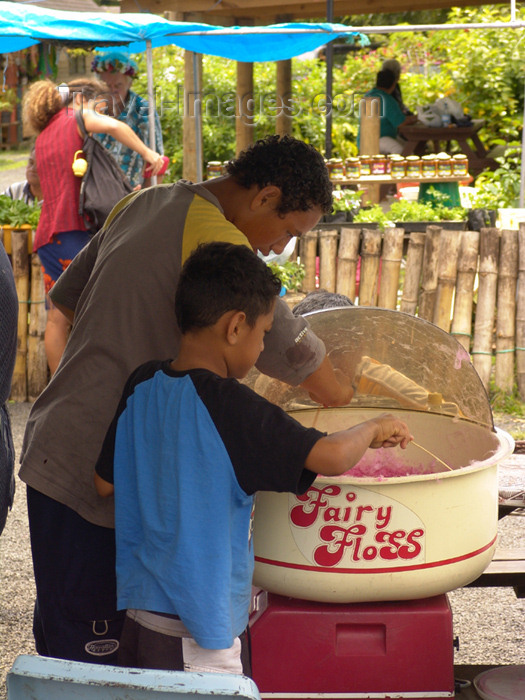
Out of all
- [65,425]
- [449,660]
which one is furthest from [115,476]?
[449,660]

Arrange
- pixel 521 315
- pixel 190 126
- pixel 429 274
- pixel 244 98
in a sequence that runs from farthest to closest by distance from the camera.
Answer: pixel 244 98, pixel 190 126, pixel 429 274, pixel 521 315

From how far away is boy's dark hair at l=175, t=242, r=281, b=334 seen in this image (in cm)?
153

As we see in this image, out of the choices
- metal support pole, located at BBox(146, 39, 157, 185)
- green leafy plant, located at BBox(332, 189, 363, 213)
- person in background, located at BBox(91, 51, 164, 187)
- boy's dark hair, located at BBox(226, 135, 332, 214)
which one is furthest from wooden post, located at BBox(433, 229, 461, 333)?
boy's dark hair, located at BBox(226, 135, 332, 214)

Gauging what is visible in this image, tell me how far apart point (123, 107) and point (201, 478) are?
441cm

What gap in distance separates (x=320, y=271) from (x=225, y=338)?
3.72m

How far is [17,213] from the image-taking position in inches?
213

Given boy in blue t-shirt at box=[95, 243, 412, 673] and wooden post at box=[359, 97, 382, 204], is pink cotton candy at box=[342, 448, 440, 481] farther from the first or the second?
wooden post at box=[359, 97, 382, 204]

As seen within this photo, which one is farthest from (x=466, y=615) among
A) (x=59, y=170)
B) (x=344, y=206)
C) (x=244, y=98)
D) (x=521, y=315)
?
(x=244, y=98)

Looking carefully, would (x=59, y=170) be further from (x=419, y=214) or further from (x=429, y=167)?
(x=429, y=167)

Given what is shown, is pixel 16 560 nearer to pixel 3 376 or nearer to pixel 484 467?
pixel 3 376

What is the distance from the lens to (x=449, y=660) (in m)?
1.83

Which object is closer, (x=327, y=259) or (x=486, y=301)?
(x=486, y=301)

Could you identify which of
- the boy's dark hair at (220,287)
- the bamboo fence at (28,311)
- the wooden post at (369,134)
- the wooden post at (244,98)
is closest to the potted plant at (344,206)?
the wooden post at (369,134)

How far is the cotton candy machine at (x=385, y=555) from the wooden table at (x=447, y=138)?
23.8 ft
